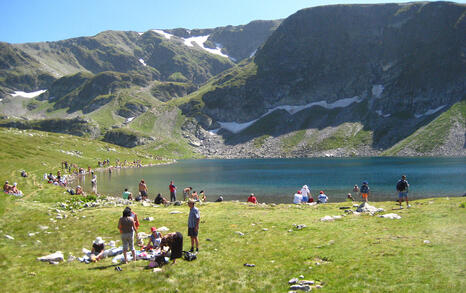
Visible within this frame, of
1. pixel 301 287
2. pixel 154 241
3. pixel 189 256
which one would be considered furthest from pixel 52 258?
pixel 301 287

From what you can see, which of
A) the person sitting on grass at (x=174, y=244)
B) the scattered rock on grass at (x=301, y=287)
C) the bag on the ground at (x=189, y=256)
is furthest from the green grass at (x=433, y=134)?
the scattered rock on grass at (x=301, y=287)

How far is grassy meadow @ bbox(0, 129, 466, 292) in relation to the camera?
39.6ft

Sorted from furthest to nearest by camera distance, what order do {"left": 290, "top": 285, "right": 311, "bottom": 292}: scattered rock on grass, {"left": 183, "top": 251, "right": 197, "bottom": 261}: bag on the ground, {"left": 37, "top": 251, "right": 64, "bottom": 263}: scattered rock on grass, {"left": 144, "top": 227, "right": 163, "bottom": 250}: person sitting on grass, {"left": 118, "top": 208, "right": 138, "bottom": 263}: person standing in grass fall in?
{"left": 144, "top": 227, "right": 163, "bottom": 250}: person sitting on grass < {"left": 118, "top": 208, "right": 138, "bottom": 263}: person standing in grass < {"left": 37, "top": 251, "right": 64, "bottom": 263}: scattered rock on grass < {"left": 183, "top": 251, "right": 197, "bottom": 261}: bag on the ground < {"left": 290, "top": 285, "right": 311, "bottom": 292}: scattered rock on grass

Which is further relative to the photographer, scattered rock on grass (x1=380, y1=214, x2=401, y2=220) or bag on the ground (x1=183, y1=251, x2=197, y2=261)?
scattered rock on grass (x1=380, y1=214, x2=401, y2=220)

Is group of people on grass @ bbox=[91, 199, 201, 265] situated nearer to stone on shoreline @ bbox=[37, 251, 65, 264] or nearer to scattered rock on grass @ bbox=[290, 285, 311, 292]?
stone on shoreline @ bbox=[37, 251, 65, 264]

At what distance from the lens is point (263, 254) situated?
16156 millimetres

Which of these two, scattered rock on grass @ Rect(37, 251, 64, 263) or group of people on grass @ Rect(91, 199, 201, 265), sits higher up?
group of people on grass @ Rect(91, 199, 201, 265)

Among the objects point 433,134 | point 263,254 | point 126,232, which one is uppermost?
point 433,134

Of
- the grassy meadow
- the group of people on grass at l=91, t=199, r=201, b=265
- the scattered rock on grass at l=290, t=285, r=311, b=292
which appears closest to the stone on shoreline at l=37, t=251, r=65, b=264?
Answer: the grassy meadow

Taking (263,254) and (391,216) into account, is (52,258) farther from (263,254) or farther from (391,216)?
(391,216)

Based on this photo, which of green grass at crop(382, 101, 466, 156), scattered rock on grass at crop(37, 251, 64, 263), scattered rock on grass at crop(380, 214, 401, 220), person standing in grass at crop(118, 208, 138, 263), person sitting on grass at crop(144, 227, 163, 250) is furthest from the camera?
green grass at crop(382, 101, 466, 156)

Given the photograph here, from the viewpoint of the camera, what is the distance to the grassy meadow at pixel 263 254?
39.6ft

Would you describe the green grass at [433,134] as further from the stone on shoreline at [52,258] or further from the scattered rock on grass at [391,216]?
the stone on shoreline at [52,258]

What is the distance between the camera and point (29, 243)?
18766mm
